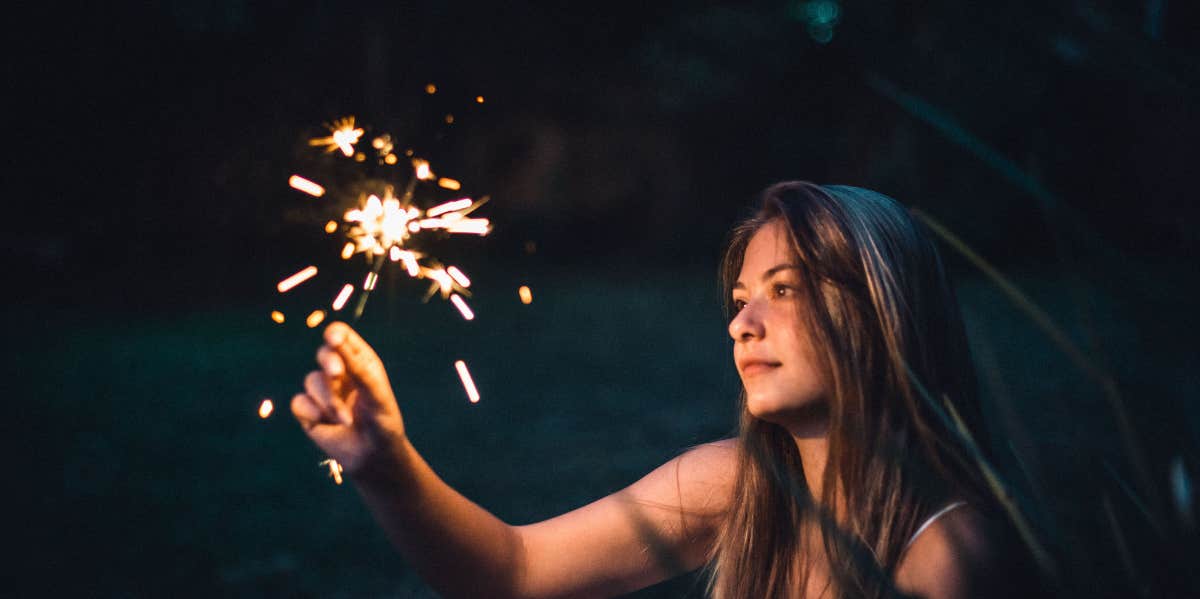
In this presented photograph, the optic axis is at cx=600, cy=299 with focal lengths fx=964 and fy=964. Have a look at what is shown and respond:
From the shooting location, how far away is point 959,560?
55.6 inches

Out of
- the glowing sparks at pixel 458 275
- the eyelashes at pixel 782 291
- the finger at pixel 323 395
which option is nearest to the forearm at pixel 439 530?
the finger at pixel 323 395

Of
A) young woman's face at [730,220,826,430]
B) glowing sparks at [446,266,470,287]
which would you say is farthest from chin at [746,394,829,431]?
glowing sparks at [446,266,470,287]

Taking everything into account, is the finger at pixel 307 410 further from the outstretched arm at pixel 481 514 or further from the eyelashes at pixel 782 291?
the eyelashes at pixel 782 291

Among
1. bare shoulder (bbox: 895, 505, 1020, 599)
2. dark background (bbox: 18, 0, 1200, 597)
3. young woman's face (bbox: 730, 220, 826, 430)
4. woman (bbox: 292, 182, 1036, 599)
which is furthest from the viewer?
young woman's face (bbox: 730, 220, 826, 430)

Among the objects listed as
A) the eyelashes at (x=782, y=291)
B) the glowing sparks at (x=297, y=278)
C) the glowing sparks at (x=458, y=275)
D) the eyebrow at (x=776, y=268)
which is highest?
the glowing sparks at (x=297, y=278)

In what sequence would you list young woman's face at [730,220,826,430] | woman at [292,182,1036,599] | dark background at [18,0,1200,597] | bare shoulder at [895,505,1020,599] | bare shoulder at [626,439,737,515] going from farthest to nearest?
bare shoulder at [626,439,737,515] → young woman's face at [730,220,826,430] → woman at [292,182,1036,599] → bare shoulder at [895,505,1020,599] → dark background at [18,0,1200,597]

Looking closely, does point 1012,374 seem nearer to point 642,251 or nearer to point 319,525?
point 319,525

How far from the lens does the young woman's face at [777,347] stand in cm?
160

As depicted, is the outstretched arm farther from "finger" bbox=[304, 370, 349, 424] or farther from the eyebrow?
the eyebrow

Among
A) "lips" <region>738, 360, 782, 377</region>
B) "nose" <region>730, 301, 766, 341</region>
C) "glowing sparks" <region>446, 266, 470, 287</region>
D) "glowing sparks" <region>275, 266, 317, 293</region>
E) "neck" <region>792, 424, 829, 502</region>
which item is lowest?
"neck" <region>792, 424, 829, 502</region>

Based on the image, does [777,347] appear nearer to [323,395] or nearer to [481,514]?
[481,514]

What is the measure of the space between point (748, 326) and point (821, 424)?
220 mm

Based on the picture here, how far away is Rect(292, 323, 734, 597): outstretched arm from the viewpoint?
58.7 inches

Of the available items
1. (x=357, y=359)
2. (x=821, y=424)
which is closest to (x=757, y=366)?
(x=821, y=424)
